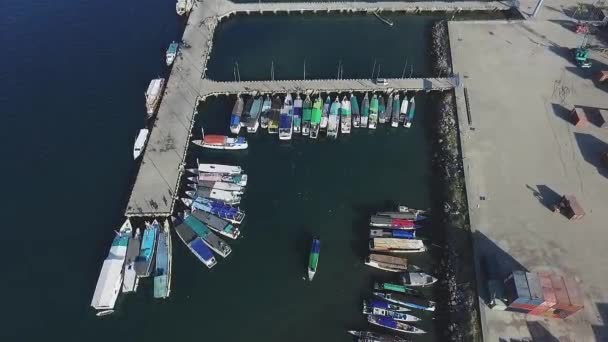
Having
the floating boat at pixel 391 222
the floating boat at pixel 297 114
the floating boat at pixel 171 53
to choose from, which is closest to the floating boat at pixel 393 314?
the floating boat at pixel 391 222

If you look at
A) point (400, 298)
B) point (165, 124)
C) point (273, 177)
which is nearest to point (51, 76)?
point (165, 124)

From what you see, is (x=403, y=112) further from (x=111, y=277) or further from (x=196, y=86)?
(x=111, y=277)

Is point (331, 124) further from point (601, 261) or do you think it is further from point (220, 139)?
point (601, 261)

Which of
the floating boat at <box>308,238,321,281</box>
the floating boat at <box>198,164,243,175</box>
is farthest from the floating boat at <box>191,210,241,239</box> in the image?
the floating boat at <box>308,238,321,281</box>

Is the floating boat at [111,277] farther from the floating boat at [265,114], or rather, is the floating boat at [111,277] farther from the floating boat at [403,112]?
the floating boat at [403,112]

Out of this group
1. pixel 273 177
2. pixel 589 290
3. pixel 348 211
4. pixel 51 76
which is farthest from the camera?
pixel 51 76
